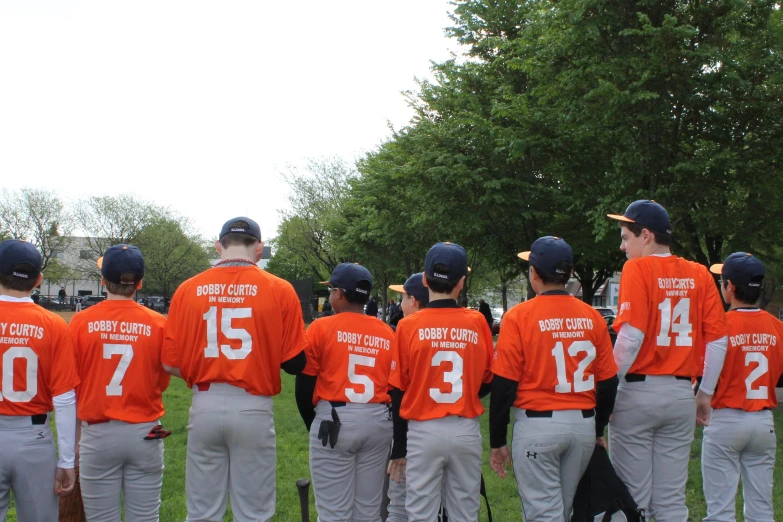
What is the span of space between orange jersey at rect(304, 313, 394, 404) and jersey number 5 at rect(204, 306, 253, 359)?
63 centimetres

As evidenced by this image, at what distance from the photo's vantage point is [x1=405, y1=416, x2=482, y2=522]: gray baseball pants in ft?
12.7

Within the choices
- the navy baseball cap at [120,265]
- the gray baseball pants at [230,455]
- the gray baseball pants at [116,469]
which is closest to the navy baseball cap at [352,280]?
the gray baseball pants at [230,455]

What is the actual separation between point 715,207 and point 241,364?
12112 millimetres

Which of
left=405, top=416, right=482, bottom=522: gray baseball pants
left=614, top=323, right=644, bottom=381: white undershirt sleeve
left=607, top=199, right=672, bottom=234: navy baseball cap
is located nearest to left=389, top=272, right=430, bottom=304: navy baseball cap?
left=405, top=416, right=482, bottom=522: gray baseball pants

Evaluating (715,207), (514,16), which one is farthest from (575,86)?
(514,16)

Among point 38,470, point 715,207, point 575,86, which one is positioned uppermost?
point 575,86

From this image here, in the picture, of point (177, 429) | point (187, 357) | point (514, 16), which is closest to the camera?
point (187, 357)

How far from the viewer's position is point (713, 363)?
4531mm

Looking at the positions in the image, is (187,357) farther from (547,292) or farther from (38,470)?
(547,292)

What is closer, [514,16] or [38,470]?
[38,470]

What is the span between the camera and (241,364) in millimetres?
3865

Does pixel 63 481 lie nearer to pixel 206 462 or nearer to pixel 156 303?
pixel 206 462

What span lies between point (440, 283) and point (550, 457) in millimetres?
1275

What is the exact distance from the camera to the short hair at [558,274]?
13.5 feet
